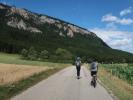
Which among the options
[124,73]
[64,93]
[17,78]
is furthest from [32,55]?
[64,93]

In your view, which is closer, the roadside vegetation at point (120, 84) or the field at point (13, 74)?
the roadside vegetation at point (120, 84)

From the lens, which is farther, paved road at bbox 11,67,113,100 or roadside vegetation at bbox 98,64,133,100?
roadside vegetation at bbox 98,64,133,100

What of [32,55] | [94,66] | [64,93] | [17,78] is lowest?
[64,93]

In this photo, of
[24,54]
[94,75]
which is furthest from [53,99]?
[24,54]

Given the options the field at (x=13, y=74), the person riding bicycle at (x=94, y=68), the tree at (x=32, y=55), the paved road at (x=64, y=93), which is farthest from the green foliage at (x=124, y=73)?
the tree at (x=32, y=55)

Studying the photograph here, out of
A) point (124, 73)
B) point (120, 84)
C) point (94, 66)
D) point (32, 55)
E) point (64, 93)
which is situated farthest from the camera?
point (32, 55)

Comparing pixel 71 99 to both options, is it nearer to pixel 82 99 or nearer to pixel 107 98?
pixel 82 99

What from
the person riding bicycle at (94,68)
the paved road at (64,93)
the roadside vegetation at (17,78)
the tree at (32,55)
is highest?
the tree at (32,55)

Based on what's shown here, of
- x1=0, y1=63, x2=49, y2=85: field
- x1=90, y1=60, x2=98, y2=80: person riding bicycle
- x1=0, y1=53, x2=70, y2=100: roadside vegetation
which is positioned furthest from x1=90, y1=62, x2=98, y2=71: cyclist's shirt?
x1=0, y1=63, x2=49, y2=85: field

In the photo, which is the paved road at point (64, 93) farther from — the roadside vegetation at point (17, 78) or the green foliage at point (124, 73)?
the green foliage at point (124, 73)

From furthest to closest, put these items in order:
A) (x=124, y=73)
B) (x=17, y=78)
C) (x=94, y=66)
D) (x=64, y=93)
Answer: (x=124, y=73)
(x=17, y=78)
(x=94, y=66)
(x=64, y=93)

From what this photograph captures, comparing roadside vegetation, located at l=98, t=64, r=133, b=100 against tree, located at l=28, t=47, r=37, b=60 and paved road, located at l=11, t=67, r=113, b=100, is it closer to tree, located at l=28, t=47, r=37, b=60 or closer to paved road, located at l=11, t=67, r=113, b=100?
paved road, located at l=11, t=67, r=113, b=100

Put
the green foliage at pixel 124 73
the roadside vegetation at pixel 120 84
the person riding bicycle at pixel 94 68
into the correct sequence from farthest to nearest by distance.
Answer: the green foliage at pixel 124 73 → the person riding bicycle at pixel 94 68 → the roadside vegetation at pixel 120 84

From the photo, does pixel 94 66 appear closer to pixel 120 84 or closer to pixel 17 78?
pixel 120 84
